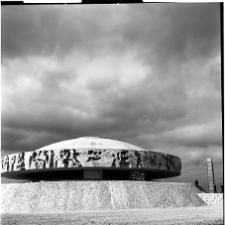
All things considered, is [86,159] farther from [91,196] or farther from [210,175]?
[210,175]

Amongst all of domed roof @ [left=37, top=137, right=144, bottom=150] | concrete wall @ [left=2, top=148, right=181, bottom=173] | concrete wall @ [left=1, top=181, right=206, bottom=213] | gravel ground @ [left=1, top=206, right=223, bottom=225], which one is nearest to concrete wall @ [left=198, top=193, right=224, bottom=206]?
concrete wall @ [left=1, top=181, right=206, bottom=213]

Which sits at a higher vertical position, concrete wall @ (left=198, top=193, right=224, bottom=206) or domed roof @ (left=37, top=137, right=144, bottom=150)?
domed roof @ (left=37, top=137, right=144, bottom=150)

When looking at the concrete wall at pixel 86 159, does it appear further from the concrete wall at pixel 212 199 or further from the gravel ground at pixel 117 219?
the gravel ground at pixel 117 219

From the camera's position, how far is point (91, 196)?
56.5 ft

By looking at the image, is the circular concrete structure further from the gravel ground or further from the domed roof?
the gravel ground

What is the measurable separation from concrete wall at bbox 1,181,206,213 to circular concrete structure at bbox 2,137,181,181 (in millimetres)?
2008

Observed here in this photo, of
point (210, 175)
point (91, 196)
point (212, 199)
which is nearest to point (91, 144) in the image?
point (91, 196)

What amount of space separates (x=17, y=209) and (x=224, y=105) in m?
14.6

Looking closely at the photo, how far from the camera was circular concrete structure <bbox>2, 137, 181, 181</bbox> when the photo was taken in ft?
65.9

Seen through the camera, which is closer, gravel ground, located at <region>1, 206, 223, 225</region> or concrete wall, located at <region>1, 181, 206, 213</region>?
gravel ground, located at <region>1, 206, 223, 225</region>

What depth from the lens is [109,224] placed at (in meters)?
9.93

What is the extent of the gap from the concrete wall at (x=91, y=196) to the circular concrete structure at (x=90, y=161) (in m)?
2.01

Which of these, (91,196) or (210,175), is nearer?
(91,196)

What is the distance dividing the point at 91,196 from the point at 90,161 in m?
3.16
